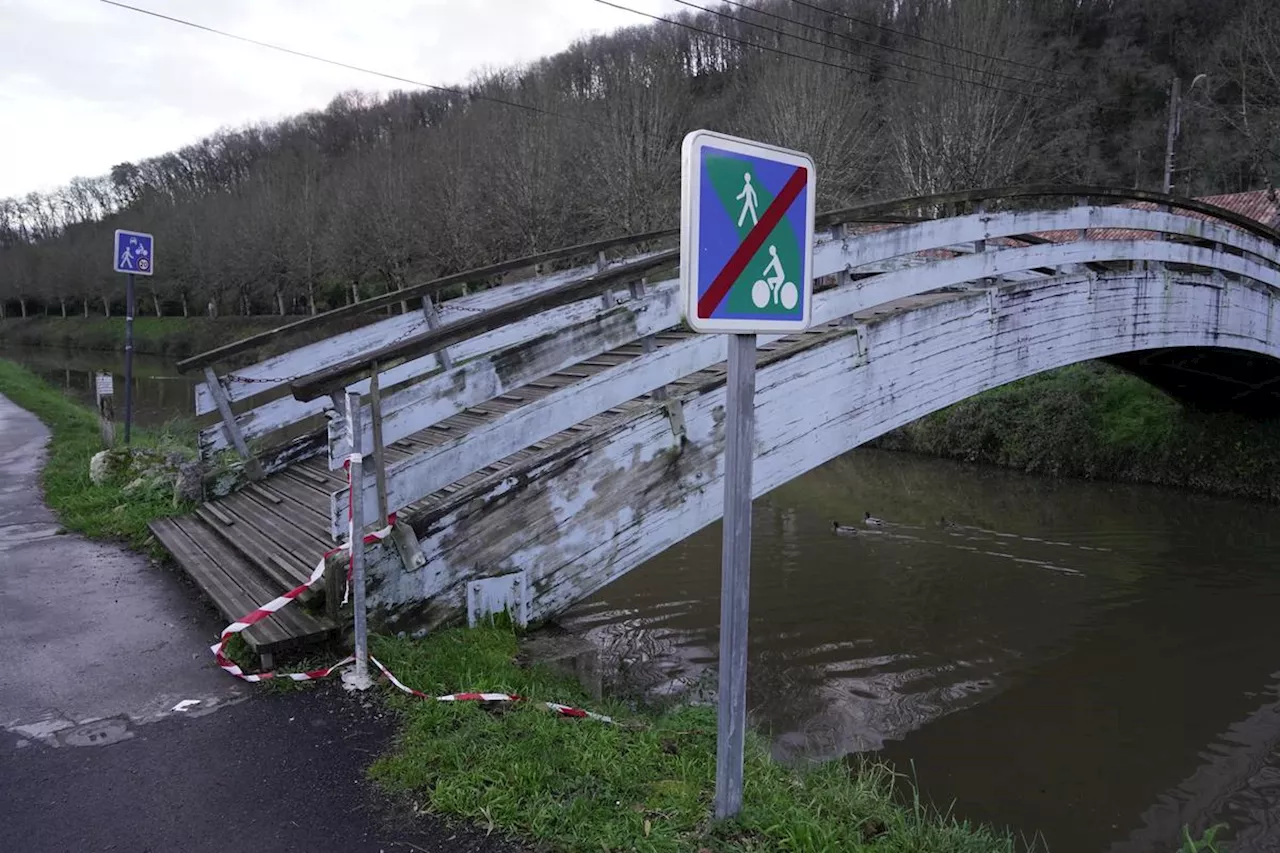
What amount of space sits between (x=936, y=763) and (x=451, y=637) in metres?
3.26

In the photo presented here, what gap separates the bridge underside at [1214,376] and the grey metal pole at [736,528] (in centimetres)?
1032

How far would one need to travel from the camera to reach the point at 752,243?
238 cm

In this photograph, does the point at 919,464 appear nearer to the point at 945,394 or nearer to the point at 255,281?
the point at 945,394

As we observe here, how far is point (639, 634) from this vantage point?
23.6 feet

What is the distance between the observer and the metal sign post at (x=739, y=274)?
2.24 metres

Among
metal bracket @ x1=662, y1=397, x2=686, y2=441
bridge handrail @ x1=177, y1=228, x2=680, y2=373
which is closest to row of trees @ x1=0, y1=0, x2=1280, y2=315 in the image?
bridge handrail @ x1=177, y1=228, x2=680, y2=373

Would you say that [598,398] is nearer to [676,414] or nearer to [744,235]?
[676,414]

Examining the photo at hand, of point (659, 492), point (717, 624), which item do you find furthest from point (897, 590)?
point (659, 492)

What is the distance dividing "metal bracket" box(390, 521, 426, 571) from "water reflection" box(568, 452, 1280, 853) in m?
2.38

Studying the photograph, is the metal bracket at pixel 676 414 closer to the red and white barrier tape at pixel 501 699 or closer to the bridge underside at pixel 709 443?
the bridge underside at pixel 709 443

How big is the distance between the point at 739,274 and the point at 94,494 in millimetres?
8436

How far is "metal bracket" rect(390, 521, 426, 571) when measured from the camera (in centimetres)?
Answer: 433

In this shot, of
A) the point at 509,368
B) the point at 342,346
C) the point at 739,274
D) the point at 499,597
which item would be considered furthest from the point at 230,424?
the point at 739,274

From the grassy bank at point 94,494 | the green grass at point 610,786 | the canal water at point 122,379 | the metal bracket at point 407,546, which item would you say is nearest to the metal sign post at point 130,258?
the grassy bank at point 94,494
